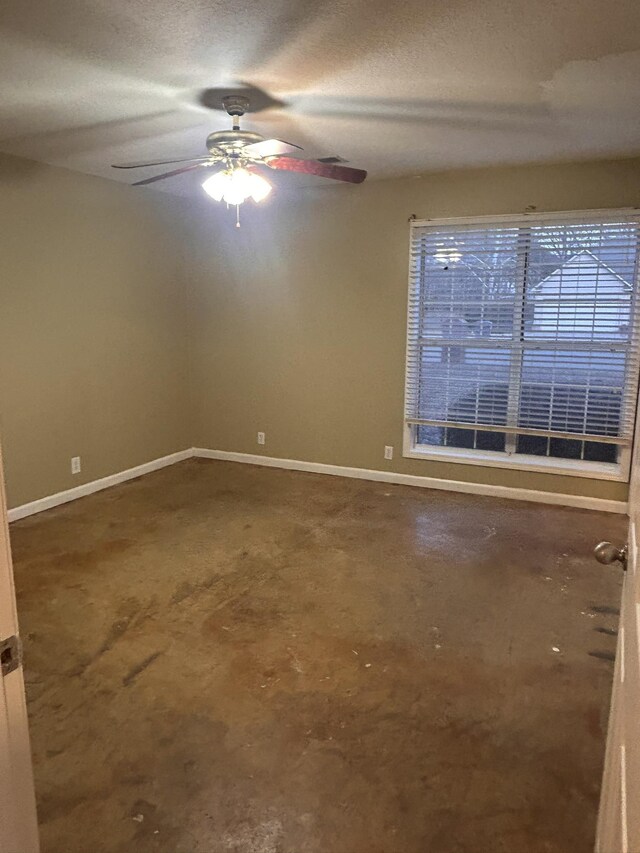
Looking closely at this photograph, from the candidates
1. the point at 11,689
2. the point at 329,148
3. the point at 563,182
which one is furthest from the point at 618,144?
the point at 11,689

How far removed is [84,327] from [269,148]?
93.1 inches

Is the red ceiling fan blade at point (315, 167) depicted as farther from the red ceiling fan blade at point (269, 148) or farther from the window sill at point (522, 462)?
the window sill at point (522, 462)

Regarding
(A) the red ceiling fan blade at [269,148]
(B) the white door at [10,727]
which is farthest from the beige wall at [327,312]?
(B) the white door at [10,727]

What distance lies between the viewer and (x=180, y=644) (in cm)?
273

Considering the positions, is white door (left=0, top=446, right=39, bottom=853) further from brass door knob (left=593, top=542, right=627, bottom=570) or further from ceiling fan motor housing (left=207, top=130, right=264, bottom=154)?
ceiling fan motor housing (left=207, top=130, right=264, bottom=154)

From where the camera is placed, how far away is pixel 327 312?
16.8 ft

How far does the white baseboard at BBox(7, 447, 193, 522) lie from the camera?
4266 mm

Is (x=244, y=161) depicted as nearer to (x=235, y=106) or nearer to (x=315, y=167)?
(x=235, y=106)

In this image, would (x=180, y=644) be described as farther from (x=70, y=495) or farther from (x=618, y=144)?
(x=618, y=144)

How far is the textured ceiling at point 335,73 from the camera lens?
6.75ft

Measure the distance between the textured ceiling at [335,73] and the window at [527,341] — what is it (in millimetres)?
673

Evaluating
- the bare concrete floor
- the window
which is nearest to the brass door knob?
the bare concrete floor

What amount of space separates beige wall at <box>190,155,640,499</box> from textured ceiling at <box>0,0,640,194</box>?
667 millimetres

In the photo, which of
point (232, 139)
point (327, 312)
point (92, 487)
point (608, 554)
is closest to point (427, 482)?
point (327, 312)
